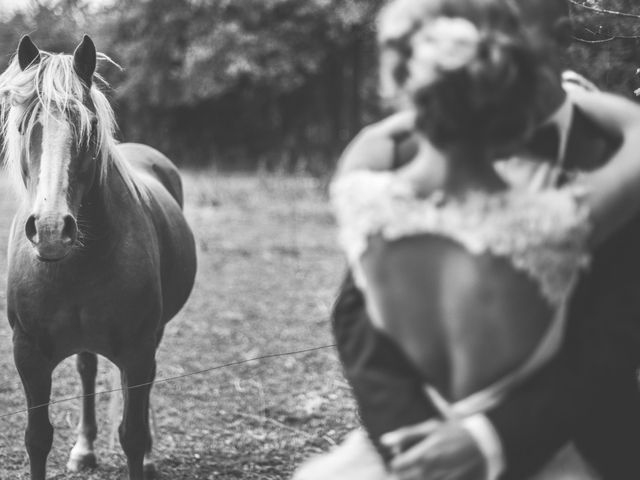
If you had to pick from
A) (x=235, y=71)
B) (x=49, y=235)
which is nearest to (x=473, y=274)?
(x=49, y=235)

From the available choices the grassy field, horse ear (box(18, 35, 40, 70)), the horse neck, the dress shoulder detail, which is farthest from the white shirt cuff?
the grassy field

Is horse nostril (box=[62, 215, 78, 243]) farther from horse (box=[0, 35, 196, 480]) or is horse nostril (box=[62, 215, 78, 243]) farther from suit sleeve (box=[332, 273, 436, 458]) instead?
suit sleeve (box=[332, 273, 436, 458])

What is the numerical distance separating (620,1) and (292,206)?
1107 cm

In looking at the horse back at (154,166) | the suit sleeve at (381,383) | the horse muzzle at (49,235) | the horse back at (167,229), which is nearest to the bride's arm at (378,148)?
the suit sleeve at (381,383)

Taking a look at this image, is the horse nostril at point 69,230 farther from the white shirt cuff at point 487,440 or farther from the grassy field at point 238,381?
the white shirt cuff at point 487,440

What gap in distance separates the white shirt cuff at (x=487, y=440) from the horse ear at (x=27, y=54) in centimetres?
239

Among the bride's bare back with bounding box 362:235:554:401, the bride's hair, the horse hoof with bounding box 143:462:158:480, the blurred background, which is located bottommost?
the blurred background

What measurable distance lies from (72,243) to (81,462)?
1643 millimetres

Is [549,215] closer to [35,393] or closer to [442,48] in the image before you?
[442,48]

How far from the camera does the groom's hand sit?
130cm

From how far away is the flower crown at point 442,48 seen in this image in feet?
4.16

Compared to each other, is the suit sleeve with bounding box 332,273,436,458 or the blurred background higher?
the suit sleeve with bounding box 332,273,436,458

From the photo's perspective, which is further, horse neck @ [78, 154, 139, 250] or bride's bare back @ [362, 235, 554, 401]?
horse neck @ [78, 154, 139, 250]

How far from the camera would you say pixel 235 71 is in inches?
704
